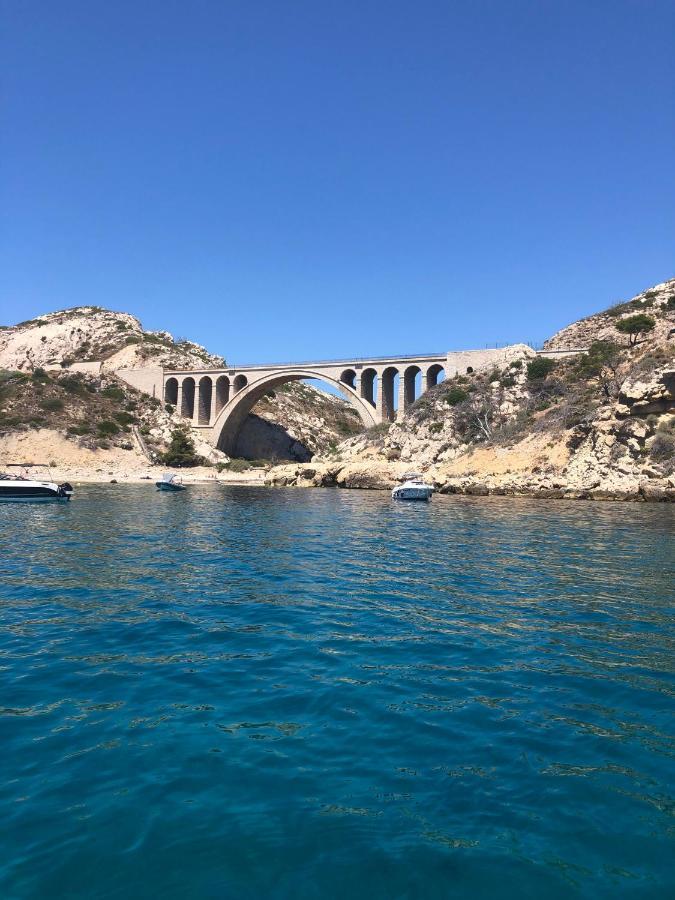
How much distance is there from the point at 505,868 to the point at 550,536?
59.4ft

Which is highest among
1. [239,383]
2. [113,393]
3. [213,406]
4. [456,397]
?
[239,383]

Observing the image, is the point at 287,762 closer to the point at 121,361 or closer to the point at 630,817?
the point at 630,817

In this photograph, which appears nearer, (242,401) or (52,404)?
(52,404)

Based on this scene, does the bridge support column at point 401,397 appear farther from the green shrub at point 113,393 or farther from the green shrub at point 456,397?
the green shrub at point 113,393

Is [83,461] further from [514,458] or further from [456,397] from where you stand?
[514,458]

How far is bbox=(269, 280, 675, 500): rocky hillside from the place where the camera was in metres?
39.5

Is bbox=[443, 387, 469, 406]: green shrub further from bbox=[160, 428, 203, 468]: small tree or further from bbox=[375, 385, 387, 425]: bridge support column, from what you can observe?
bbox=[160, 428, 203, 468]: small tree

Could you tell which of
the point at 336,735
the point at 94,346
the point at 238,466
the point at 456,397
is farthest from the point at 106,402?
the point at 336,735

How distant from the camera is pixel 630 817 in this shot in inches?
191

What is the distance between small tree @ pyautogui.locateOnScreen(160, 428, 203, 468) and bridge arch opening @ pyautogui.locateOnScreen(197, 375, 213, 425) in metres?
8.05

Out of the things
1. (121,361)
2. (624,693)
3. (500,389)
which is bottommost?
(624,693)

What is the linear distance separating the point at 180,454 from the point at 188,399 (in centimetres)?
1817

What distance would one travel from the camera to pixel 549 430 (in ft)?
158

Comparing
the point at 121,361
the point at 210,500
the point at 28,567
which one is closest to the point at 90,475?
the point at 210,500
